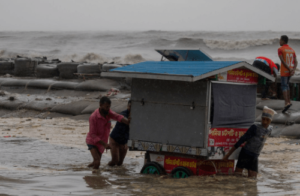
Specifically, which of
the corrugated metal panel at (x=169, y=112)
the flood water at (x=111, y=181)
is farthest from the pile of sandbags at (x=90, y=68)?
the corrugated metal panel at (x=169, y=112)

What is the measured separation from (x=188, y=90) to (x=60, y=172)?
2.18m

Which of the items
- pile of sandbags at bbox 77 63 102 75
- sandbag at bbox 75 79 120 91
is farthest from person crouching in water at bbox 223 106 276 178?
pile of sandbags at bbox 77 63 102 75

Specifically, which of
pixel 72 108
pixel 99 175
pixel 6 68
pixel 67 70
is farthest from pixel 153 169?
pixel 6 68

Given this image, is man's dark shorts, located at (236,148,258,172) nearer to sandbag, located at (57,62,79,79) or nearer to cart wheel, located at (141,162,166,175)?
cart wheel, located at (141,162,166,175)

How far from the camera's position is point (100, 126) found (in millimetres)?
6598

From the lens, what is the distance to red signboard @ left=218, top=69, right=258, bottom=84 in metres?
5.88

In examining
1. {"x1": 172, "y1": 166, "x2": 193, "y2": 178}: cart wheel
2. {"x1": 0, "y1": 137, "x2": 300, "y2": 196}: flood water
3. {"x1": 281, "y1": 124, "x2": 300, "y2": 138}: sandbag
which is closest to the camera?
{"x1": 0, "y1": 137, "x2": 300, "y2": 196}: flood water

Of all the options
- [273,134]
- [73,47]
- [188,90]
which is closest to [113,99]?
[273,134]

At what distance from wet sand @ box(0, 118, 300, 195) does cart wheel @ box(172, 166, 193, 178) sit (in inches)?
4.1

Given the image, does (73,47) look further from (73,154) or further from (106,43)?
(73,154)

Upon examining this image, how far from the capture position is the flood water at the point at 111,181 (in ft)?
17.1

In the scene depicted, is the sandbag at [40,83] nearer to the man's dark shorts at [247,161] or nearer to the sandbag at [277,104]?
the sandbag at [277,104]

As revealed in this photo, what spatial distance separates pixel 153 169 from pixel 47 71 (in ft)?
39.4

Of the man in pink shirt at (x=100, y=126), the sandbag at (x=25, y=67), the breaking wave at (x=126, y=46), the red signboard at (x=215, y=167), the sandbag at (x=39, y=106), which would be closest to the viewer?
the red signboard at (x=215, y=167)
